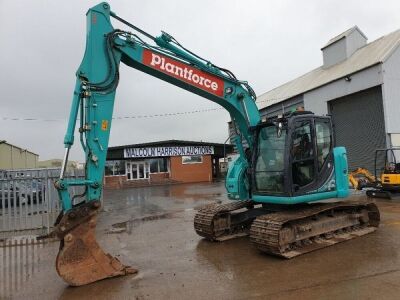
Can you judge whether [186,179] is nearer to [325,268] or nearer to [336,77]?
[336,77]

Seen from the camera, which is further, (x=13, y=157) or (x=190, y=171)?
(x=13, y=157)

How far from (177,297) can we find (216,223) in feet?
11.2

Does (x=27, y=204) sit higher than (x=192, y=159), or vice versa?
(x=192, y=159)

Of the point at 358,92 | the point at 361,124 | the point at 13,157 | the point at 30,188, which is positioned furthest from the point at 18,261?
the point at 13,157

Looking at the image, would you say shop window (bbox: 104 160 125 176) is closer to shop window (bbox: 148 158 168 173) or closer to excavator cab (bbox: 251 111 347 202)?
shop window (bbox: 148 158 168 173)

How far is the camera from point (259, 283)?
5.67 m

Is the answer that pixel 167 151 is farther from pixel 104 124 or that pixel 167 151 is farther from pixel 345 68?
pixel 104 124

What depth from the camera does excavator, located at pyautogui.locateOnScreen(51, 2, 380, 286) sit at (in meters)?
5.98

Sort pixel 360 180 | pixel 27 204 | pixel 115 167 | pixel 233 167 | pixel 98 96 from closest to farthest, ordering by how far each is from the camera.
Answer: pixel 98 96
pixel 233 167
pixel 27 204
pixel 360 180
pixel 115 167

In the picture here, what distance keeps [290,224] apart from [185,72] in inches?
140

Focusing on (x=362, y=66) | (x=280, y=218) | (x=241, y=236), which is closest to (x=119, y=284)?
Result: (x=280, y=218)

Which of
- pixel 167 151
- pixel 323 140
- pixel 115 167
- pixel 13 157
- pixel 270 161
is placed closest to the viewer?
pixel 270 161

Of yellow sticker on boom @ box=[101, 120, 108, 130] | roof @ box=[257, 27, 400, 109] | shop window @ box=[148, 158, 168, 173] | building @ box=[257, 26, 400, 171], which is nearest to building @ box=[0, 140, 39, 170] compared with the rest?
shop window @ box=[148, 158, 168, 173]

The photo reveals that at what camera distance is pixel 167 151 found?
123 feet
